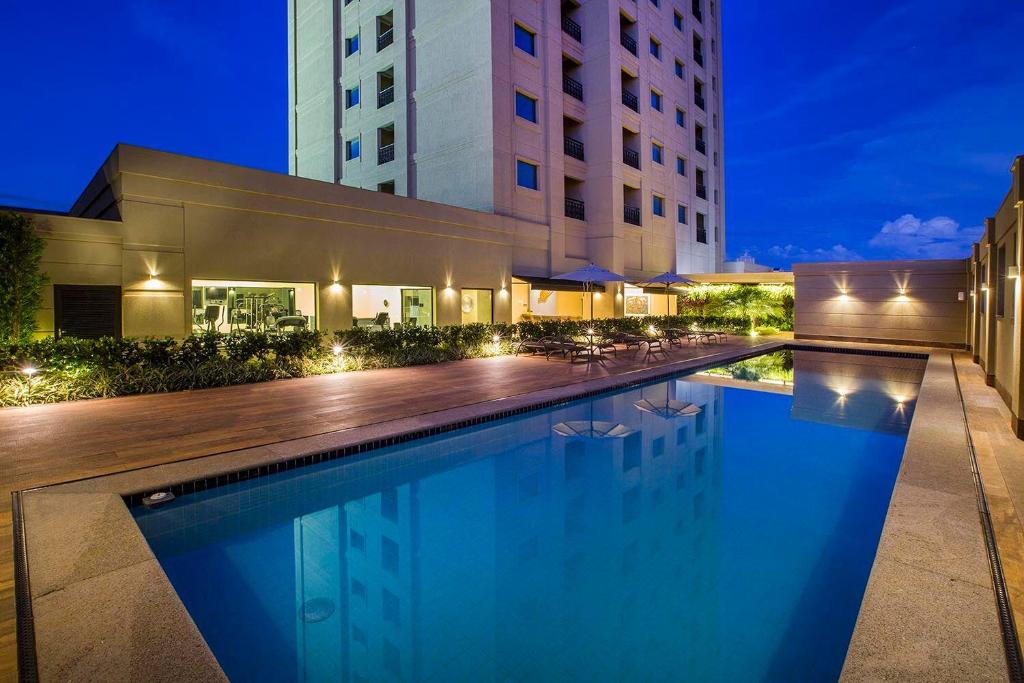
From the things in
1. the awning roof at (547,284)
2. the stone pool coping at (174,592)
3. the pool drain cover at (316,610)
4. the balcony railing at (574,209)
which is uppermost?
the balcony railing at (574,209)

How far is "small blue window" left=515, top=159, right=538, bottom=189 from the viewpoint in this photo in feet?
65.2

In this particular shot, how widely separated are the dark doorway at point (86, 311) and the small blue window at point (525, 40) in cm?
1606

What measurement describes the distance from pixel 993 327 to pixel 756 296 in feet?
44.5

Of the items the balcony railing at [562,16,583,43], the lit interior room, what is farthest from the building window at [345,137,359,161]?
the lit interior room

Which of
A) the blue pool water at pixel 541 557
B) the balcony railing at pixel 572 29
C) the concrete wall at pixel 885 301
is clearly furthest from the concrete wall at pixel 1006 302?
the balcony railing at pixel 572 29

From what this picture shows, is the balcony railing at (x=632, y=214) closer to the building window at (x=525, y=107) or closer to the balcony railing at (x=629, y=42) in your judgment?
the building window at (x=525, y=107)

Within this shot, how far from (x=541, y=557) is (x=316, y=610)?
1714 millimetres

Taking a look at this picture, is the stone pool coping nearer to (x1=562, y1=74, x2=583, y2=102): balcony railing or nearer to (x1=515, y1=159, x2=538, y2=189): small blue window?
(x1=515, y1=159, x2=538, y2=189): small blue window

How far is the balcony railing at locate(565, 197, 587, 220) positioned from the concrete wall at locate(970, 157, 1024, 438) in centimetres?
1353

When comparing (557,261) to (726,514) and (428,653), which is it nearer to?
(726,514)

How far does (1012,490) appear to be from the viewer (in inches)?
179

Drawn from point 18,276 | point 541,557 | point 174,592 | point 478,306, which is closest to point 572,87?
point 478,306

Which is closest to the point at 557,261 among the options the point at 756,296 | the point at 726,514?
the point at 756,296

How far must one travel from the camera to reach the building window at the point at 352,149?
2428cm
